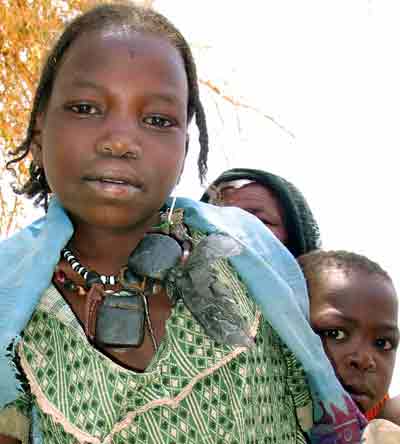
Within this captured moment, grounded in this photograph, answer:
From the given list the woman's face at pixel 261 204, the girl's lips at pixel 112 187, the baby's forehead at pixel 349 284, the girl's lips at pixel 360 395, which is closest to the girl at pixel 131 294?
the girl's lips at pixel 112 187

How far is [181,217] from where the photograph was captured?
1629 millimetres

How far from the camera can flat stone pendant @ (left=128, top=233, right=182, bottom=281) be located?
57.2 inches

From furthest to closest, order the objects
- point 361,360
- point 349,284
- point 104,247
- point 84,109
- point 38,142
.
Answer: point 349,284
point 361,360
point 38,142
point 104,247
point 84,109

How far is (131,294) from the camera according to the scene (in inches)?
57.1

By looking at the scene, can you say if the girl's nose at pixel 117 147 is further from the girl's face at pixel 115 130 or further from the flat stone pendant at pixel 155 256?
the flat stone pendant at pixel 155 256

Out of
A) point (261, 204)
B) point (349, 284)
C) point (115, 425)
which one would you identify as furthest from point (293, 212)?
point (115, 425)

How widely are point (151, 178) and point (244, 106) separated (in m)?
2.37

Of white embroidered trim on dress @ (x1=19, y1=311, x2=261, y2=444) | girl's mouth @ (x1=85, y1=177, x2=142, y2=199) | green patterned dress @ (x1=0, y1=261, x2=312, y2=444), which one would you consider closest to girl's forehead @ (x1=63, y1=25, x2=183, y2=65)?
girl's mouth @ (x1=85, y1=177, x2=142, y2=199)

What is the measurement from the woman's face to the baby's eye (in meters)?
1.17

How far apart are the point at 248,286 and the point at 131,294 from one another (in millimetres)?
285

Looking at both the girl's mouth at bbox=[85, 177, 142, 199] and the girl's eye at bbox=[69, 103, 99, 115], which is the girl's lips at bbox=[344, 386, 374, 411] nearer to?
the girl's mouth at bbox=[85, 177, 142, 199]

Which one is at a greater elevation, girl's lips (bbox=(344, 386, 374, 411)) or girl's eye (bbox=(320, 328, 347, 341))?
girl's eye (bbox=(320, 328, 347, 341))

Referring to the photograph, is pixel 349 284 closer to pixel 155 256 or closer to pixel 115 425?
pixel 155 256

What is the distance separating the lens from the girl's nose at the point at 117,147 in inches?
53.7
